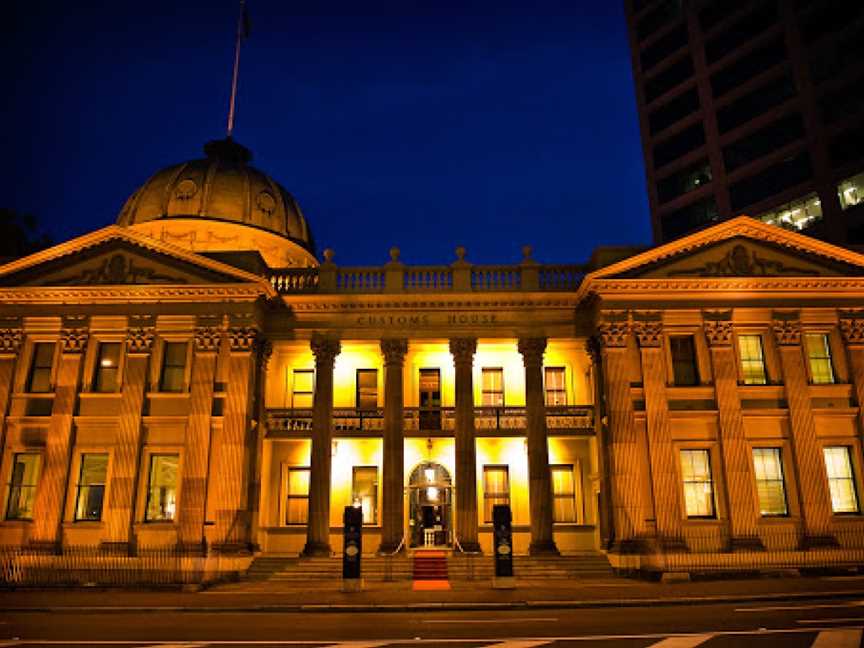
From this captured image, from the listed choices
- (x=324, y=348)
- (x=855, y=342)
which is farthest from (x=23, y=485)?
(x=855, y=342)

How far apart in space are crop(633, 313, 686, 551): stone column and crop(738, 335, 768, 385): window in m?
3.18

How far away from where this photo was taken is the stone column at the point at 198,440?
22.5 meters

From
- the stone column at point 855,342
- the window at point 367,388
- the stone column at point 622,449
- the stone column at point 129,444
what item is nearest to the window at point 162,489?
the stone column at point 129,444

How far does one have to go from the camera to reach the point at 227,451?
76.1ft

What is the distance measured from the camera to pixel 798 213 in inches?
1789

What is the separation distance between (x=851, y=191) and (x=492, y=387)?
98.4 ft

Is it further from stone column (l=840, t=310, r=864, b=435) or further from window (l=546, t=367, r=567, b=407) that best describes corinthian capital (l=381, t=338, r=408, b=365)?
stone column (l=840, t=310, r=864, b=435)

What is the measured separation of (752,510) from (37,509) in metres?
24.8

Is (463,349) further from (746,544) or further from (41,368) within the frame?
(41,368)

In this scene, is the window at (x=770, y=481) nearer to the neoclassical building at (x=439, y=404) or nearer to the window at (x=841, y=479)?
the neoclassical building at (x=439, y=404)

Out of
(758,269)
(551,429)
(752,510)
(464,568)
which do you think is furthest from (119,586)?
(758,269)

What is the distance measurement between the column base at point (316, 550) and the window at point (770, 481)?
1558 centimetres

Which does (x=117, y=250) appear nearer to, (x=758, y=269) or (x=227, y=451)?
(x=227, y=451)

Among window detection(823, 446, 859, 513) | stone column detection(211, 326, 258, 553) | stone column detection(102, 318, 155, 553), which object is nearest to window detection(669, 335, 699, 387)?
window detection(823, 446, 859, 513)
